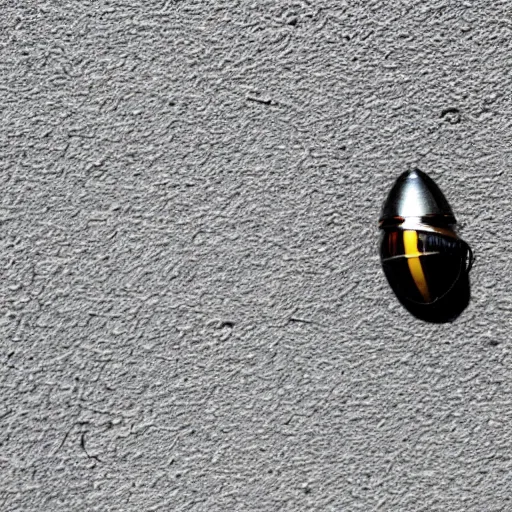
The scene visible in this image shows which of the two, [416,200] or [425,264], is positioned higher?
[416,200]

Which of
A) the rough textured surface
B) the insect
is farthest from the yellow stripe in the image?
the rough textured surface

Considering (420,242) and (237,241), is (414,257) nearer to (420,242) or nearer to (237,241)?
(420,242)

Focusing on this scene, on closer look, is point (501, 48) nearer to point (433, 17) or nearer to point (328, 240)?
point (433, 17)

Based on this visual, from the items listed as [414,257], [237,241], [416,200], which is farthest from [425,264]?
[237,241]

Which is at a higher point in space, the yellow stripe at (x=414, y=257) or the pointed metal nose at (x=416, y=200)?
the pointed metal nose at (x=416, y=200)

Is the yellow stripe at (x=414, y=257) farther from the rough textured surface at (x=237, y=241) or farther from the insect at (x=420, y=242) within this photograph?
the rough textured surface at (x=237, y=241)

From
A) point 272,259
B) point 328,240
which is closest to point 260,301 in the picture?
point 272,259

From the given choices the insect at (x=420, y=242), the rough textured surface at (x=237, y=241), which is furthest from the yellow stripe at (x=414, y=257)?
the rough textured surface at (x=237, y=241)

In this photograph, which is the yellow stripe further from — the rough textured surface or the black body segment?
the rough textured surface
